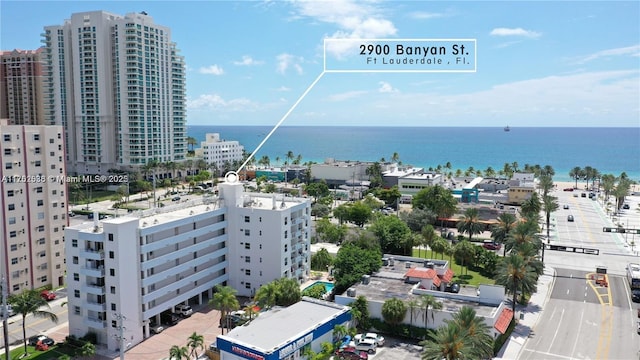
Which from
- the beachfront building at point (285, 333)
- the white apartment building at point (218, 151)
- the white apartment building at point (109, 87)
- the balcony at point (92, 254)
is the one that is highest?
the white apartment building at point (109, 87)

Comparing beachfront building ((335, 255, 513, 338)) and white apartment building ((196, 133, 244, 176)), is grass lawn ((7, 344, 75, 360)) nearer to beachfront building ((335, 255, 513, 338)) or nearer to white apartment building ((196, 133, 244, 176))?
beachfront building ((335, 255, 513, 338))

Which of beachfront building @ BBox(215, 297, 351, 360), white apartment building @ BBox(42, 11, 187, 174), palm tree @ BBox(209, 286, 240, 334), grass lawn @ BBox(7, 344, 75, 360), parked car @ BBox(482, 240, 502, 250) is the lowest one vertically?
grass lawn @ BBox(7, 344, 75, 360)

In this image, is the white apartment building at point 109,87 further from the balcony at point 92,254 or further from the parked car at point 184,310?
the balcony at point 92,254

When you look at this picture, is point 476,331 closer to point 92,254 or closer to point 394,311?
point 394,311

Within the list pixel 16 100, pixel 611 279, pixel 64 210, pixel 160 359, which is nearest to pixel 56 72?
pixel 16 100

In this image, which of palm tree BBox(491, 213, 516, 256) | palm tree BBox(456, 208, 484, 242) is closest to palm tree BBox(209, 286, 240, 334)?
palm tree BBox(491, 213, 516, 256)

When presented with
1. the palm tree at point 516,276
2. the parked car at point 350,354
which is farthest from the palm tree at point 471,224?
the parked car at point 350,354

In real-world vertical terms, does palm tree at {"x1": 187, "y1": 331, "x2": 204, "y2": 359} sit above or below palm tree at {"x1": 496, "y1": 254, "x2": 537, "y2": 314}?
below
